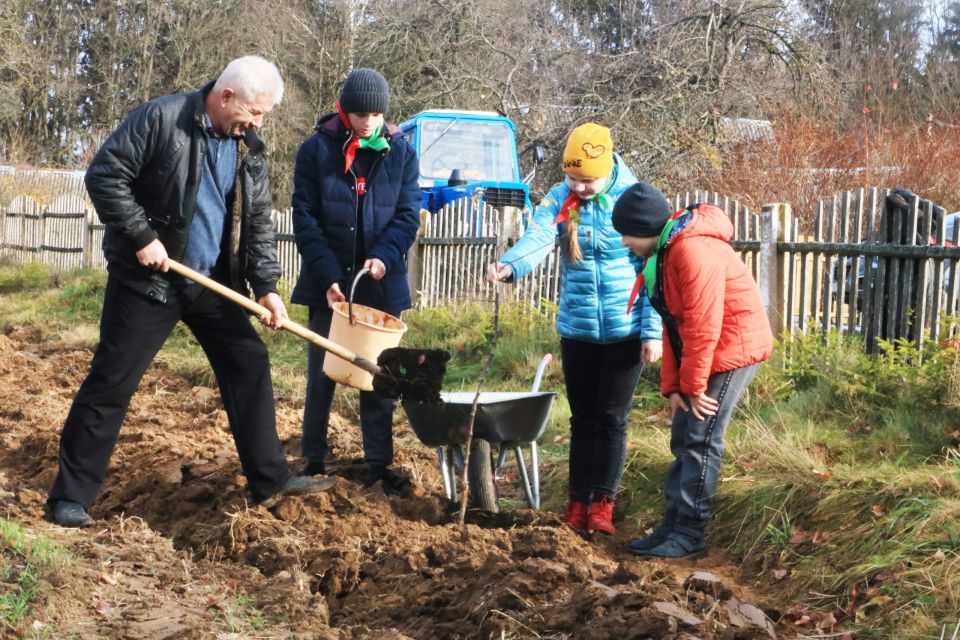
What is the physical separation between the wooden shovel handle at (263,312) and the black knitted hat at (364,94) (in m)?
1.00

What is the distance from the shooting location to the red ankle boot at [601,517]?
469cm

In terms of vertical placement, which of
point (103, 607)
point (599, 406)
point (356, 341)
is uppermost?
point (356, 341)

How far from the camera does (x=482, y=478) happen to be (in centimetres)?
480

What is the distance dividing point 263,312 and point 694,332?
1817 millimetres

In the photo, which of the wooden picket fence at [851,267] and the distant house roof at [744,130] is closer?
the wooden picket fence at [851,267]

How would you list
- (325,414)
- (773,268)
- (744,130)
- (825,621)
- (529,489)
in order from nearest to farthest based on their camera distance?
(825,621)
(529,489)
(325,414)
(773,268)
(744,130)

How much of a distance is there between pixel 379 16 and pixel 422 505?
23868 mm

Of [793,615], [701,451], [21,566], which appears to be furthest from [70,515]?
[793,615]

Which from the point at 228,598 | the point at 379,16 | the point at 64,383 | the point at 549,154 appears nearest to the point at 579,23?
the point at 379,16

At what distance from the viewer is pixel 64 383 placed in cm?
882

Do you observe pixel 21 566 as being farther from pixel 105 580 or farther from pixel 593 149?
pixel 593 149

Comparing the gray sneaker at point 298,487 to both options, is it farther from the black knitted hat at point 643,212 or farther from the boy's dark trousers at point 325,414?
the black knitted hat at point 643,212

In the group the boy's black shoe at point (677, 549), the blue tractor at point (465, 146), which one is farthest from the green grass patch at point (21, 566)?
the blue tractor at point (465, 146)

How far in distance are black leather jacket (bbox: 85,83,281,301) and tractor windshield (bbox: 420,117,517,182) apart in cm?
993
